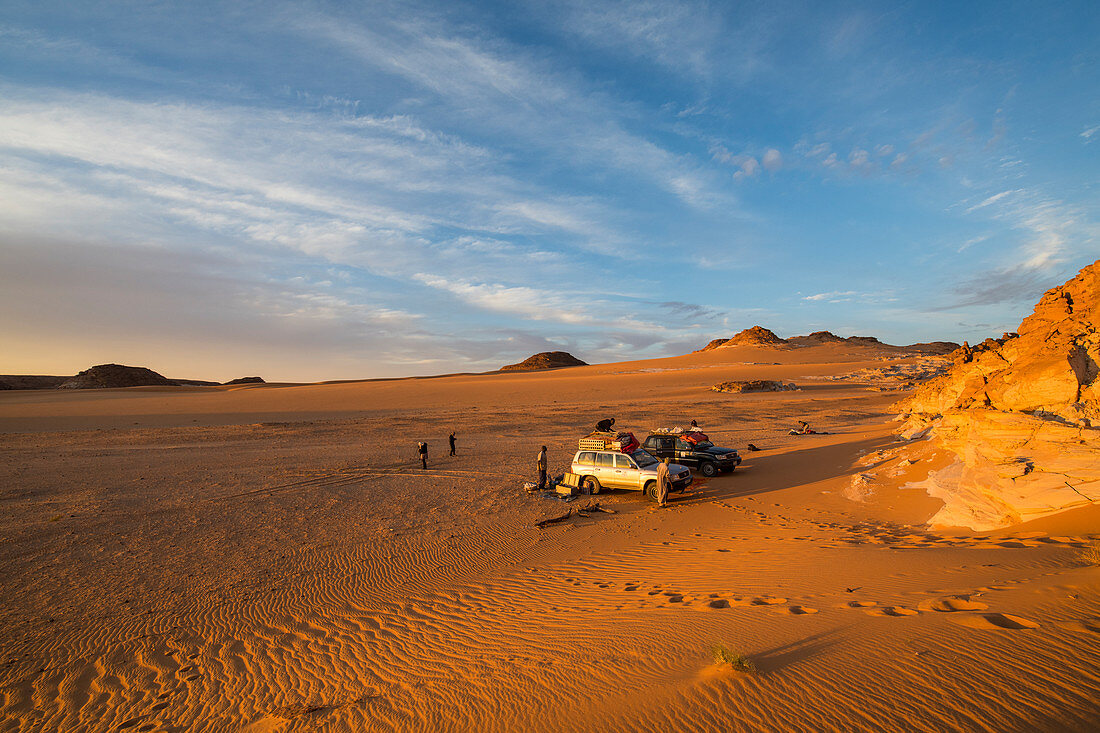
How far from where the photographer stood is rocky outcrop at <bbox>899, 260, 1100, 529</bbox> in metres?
9.34

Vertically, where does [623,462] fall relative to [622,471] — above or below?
above

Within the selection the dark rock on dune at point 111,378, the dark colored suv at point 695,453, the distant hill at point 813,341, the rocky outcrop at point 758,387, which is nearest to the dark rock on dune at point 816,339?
the distant hill at point 813,341

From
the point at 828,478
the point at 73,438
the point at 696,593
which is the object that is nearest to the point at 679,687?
the point at 696,593

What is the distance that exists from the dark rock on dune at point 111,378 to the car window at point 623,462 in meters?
103

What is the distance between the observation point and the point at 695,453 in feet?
62.4

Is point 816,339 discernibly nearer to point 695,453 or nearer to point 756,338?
point 756,338

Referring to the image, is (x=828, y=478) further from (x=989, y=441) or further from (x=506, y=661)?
(x=506, y=661)

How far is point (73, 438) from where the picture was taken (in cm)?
3269

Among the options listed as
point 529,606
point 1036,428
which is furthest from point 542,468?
point 1036,428

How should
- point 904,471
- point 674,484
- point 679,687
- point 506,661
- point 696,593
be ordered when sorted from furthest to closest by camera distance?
point 674,484, point 904,471, point 696,593, point 506,661, point 679,687

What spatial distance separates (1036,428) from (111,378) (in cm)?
12533

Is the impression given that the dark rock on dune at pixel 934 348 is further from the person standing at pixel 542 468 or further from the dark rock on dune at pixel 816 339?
the person standing at pixel 542 468

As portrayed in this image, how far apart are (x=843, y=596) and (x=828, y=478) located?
10863 millimetres

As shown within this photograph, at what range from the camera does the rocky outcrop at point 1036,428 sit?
368 inches
